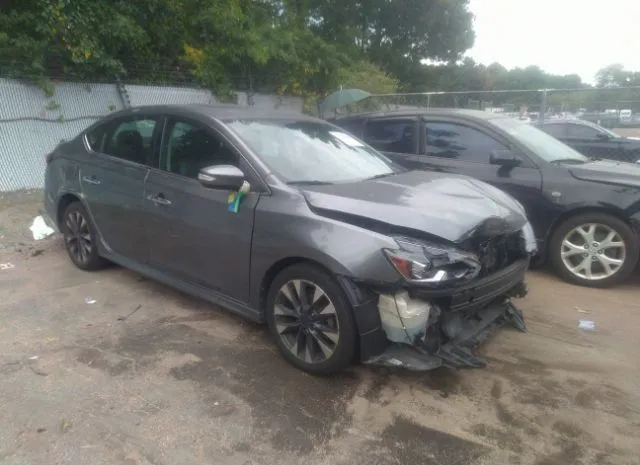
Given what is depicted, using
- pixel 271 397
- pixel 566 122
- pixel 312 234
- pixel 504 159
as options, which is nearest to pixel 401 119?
pixel 504 159

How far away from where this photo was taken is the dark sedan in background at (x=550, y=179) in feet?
15.7

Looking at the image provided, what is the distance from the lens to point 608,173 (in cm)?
495

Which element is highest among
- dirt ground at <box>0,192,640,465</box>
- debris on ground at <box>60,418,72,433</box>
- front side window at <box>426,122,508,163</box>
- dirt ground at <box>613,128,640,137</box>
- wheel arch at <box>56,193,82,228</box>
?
dirt ground at <box>613,128,640,137</box>

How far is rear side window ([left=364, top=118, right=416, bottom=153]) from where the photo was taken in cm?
601

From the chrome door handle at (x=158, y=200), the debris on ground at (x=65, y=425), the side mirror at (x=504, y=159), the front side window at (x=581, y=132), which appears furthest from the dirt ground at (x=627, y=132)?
the debris on ground at (x=65, y=425)

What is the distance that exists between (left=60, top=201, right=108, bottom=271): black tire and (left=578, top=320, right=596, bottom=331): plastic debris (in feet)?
14.1

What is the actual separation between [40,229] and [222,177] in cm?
425

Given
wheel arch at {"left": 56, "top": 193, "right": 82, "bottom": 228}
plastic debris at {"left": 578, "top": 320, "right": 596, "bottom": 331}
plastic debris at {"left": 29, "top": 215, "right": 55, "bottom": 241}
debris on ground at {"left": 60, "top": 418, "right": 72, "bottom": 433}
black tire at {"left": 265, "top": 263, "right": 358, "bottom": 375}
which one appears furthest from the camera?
plastic debris at {"left": 29, "top": 215, "right": 55, "bottom": 241}

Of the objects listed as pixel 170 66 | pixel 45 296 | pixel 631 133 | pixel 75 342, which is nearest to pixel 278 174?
pixel 75 342

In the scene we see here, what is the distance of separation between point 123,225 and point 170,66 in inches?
344

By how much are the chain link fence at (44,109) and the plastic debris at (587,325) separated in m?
5.97

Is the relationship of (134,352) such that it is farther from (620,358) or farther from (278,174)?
(620,358)

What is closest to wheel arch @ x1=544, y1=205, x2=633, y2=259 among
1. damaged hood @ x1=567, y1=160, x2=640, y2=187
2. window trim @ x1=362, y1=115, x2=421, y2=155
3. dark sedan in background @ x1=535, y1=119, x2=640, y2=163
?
damaged hood @ x1=567, y1=160, x2=640, y2=187

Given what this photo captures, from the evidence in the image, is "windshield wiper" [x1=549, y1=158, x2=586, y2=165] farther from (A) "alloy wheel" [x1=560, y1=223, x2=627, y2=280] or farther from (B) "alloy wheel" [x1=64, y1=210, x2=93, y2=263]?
(B) "alloy wheel" [x1=64, y1=210, x2=93, y2=263]
